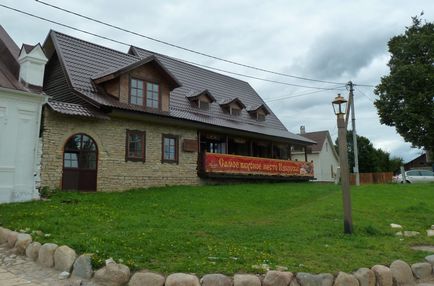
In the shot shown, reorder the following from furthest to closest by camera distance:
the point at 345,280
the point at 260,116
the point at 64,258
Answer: the point at 260,116
the point at 64,258
the point at 345,280

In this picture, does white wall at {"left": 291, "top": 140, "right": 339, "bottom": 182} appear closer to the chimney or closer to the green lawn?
the green lawn

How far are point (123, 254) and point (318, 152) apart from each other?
42.4m

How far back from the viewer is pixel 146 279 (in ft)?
20.1

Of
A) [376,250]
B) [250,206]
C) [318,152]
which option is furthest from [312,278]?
[318,152]

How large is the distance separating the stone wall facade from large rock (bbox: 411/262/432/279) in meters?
12.8

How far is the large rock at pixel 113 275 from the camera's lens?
6.27 meters

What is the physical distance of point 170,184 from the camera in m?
20.5

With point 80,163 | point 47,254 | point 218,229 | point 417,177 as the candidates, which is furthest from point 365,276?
point 417,177

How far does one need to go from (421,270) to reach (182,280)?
4.72 meters

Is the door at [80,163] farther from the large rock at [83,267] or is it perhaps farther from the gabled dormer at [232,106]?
the gabled dormer at [232,106]

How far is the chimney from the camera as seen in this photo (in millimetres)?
15367

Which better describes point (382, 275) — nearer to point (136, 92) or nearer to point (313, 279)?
point (313, 279)

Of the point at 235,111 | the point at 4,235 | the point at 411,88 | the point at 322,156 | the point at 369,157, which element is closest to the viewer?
the point at 4,235

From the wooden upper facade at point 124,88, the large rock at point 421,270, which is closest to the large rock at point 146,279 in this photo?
the large rock at point 421,270
